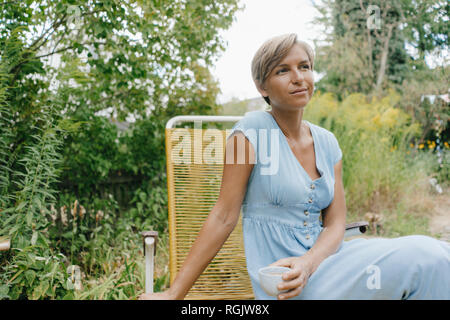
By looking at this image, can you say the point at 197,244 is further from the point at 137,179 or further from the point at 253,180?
the point at 137,179

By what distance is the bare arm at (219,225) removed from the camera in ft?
4.09

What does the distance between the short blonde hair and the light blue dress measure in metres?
0.20

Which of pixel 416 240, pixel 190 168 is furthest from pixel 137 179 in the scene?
pixel 416 240

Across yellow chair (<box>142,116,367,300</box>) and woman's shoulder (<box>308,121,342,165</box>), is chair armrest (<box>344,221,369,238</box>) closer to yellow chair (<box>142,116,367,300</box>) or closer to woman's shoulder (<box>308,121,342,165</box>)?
woman's shoulder (<box>308,121,342,165</box>)

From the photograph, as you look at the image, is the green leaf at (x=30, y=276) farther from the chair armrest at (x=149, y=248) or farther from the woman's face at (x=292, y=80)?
the woman's face at (x=292, y=80)

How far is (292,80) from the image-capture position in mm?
1378

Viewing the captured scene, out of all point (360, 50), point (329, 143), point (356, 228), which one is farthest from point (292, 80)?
point (360, 50)

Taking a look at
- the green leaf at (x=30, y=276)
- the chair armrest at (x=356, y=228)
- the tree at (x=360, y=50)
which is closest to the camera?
the chair armrest at (x=356, y=228)

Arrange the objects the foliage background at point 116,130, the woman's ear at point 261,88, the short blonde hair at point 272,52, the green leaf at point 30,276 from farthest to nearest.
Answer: the foliage background at point 116,130
the green leaf at point 30,276
the woman's ear at point 261,88
the short blonde hair at point 272,52

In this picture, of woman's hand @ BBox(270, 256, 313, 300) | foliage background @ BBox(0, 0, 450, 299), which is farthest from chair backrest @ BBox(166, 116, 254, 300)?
woman's hand @ BBox(270, 256, 313, 300)

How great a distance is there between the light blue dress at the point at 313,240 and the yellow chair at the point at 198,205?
0.78m

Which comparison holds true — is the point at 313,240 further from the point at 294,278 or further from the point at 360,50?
the point at 360,50

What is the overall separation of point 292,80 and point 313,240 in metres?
0.62

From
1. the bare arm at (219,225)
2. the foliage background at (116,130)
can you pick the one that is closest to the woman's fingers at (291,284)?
the bare arm at (219,225)
